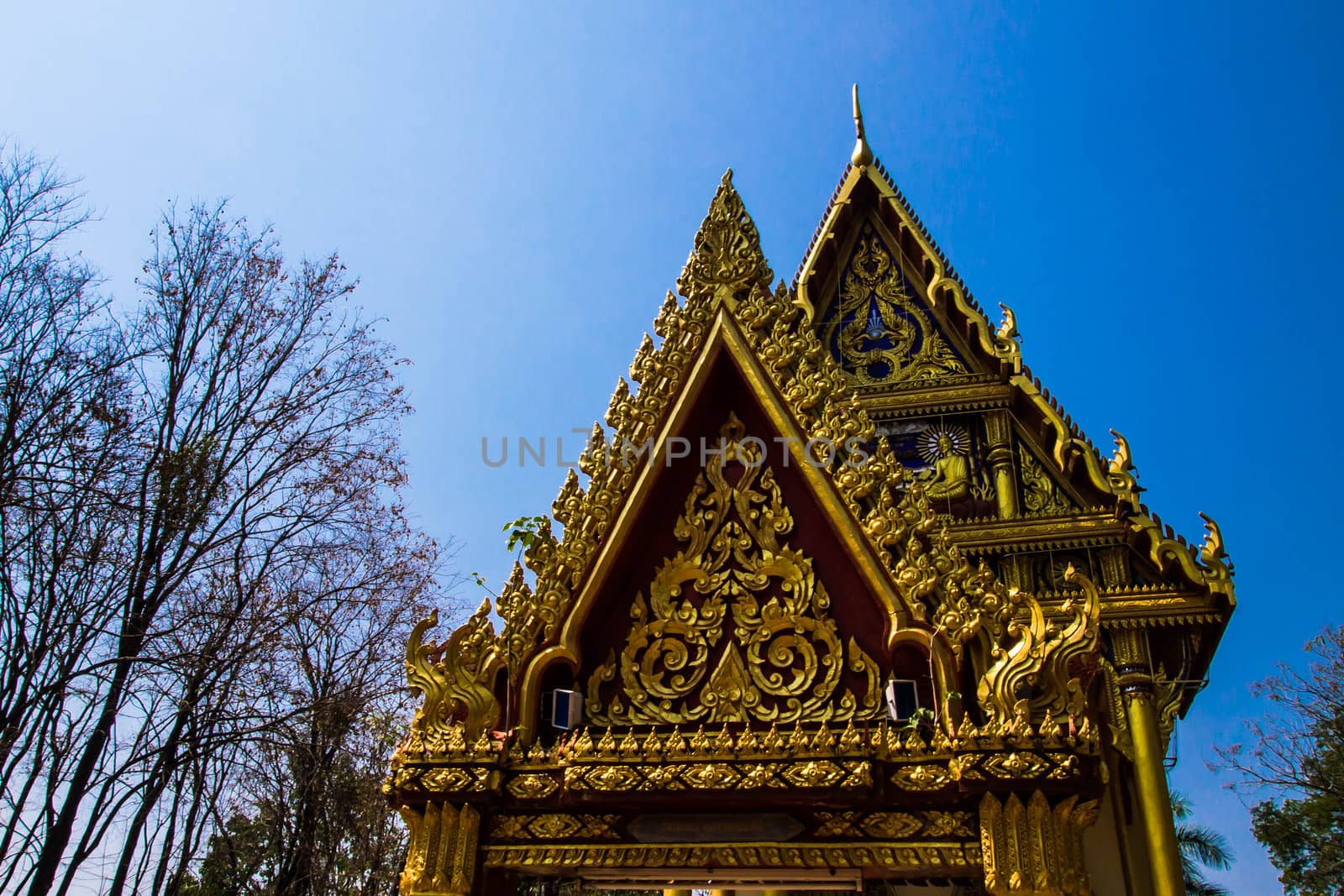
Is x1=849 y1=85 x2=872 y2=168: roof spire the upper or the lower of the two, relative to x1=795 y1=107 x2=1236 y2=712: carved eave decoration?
upper

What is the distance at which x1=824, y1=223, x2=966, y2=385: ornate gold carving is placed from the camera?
46.5 ft

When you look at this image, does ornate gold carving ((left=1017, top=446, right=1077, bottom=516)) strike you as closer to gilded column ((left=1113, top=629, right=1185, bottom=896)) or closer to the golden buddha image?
the golden buddha image

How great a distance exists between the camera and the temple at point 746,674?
6062mm

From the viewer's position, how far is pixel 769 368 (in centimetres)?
771

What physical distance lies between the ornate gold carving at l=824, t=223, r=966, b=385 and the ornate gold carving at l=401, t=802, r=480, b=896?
9076mm

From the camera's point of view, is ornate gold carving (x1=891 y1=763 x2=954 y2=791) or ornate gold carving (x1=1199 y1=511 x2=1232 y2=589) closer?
ornate gold carving (x1=891 y1=763 x2=954 y2=791)

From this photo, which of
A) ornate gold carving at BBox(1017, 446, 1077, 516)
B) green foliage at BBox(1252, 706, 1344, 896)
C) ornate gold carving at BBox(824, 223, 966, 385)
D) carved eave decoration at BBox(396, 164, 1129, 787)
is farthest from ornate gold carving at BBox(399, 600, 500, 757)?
green foliage at BBox(1252, 706, 1344, 896)

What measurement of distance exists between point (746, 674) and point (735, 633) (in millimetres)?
301

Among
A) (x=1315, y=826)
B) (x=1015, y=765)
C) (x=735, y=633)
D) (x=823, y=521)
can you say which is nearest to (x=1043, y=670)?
(x=1015, y=765)

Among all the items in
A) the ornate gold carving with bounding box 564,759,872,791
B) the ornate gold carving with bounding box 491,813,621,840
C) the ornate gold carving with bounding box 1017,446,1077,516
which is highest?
the ornate gold carving with bounding box 1017,446,1077,516

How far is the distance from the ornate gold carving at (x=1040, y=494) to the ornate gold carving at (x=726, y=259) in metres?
6.24

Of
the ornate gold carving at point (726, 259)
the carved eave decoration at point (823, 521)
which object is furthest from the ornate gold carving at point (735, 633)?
the ornate gold carving at point (726, 259)

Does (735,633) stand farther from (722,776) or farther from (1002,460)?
(1002,460)

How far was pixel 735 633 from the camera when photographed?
711 centimetres
